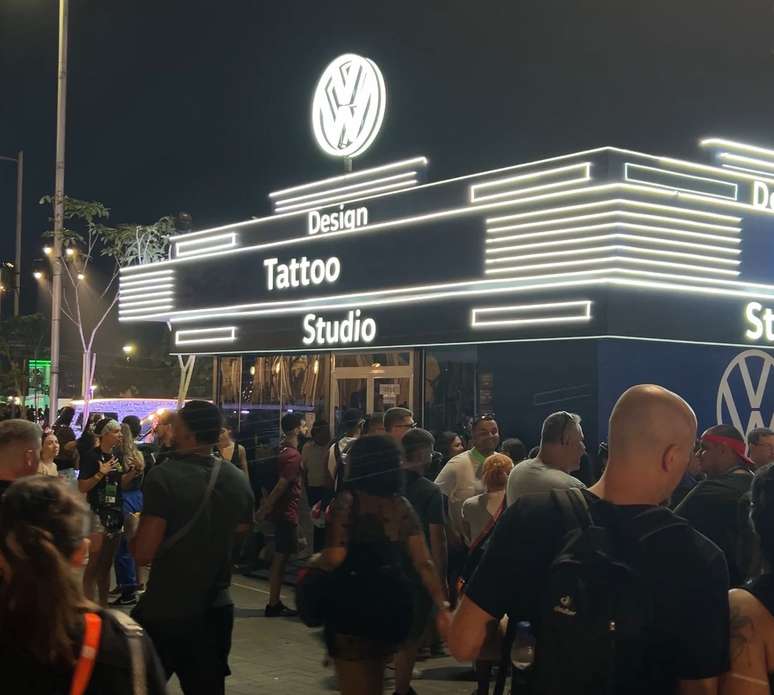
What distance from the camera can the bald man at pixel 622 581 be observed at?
2.41 m

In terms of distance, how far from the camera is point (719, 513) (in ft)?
17.7

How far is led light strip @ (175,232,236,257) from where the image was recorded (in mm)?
17312

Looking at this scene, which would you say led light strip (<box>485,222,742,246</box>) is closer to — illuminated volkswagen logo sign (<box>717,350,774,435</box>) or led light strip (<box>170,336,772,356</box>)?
led light strip (<box>170,336,772,356</box>)

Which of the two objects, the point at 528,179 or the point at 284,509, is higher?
the point at 528,179

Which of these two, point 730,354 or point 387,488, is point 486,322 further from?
point 387,488

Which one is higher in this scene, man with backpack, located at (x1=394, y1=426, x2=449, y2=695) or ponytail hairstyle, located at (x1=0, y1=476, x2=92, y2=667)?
ponytail hairstyle, located at (x1=0, y1=476, x2=92, y2=667)

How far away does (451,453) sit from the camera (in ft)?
34.6

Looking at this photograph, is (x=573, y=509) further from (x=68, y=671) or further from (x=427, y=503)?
(x=427, y=503)

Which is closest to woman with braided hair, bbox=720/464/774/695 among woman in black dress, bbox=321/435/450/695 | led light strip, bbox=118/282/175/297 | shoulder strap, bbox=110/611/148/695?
shoulder strap, bbox=110/611/148/695

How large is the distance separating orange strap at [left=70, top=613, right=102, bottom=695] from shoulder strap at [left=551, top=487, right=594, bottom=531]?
3.89 ft

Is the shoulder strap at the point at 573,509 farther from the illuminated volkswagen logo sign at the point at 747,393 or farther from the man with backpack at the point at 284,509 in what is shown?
the illuminated volkswagen logo sign at the point at 747,393

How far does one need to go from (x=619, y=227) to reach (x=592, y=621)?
345 inches

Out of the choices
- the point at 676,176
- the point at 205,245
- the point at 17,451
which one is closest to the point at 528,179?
the point at 676,176

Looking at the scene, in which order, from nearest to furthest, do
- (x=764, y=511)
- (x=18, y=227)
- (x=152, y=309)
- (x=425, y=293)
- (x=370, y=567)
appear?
(x=764, y=511), (x=370, y=567), (x=425, y=293), (x=152, y=309), (x=18, y=227)
